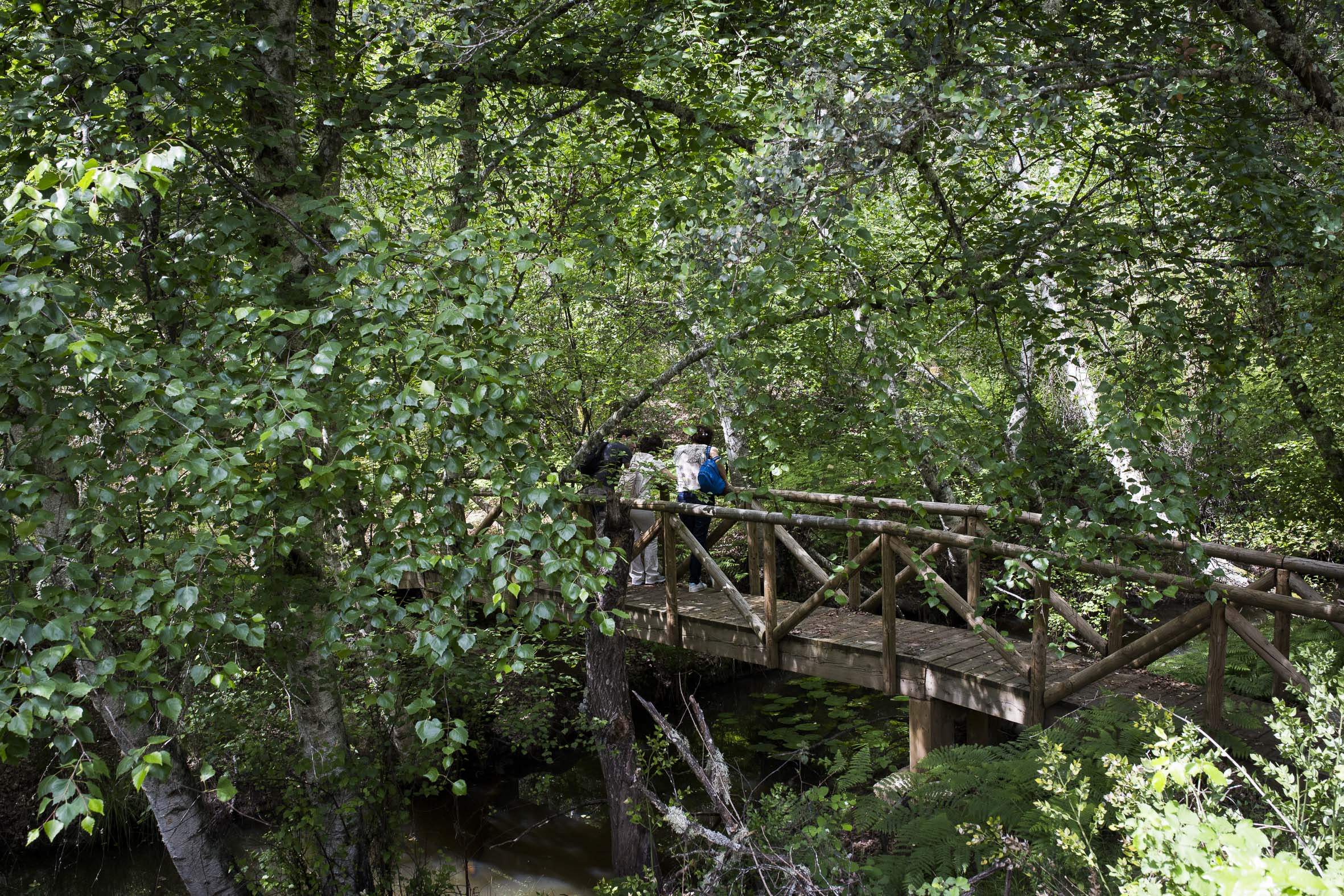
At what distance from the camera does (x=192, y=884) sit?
455cm

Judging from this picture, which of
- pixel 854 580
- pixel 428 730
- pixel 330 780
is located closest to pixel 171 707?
pixel 428 730

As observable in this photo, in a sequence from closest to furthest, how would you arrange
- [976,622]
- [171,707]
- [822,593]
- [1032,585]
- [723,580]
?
[171,707] < [1032,585] < [976,622] < [822,593] < [723,580]

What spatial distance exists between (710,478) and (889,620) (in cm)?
202

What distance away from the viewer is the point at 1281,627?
4.75 meters

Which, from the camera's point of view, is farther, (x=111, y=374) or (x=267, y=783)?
(x=267, y=783)

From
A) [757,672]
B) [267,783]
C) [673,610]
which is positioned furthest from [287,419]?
[757,672]

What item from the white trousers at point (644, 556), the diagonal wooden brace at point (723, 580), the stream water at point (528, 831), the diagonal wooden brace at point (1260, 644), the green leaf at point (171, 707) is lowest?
the stream water at point (528, 831)

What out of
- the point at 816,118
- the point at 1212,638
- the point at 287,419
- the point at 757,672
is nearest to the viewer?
the point at 287,419

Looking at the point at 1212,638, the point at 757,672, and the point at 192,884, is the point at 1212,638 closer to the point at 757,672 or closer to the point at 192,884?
the point at 192,884

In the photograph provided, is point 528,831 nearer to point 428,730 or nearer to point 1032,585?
point 1032,585

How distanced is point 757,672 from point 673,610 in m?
4.14

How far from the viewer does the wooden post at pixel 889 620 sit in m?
5.74

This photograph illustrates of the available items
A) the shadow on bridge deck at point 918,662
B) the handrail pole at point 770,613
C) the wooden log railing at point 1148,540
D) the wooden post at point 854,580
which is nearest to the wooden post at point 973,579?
the shadow on bridge deck at point 918,662

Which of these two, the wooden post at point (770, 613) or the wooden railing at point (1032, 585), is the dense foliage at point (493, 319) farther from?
the wooden post at point (770, 613)
